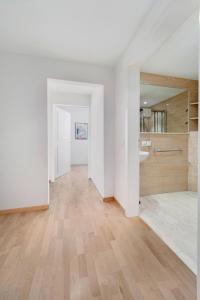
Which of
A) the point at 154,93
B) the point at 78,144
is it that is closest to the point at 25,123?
the point at 154,93

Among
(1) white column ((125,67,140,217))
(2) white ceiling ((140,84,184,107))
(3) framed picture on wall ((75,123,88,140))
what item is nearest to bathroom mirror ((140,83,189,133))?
(2) white ceiling ((140,84,184,107))

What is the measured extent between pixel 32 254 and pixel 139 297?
1059 mm

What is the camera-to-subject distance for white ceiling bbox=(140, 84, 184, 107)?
112 inches

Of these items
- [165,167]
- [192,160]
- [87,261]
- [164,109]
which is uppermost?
[164,109]

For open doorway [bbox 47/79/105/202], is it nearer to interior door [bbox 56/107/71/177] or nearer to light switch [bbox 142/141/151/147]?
interior door [bbox 56/107/71/177]

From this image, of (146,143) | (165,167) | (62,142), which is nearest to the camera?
(146,143)

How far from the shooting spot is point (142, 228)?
1.88 metres

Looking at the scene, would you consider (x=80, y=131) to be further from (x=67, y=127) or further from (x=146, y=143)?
(x=146, y=143)

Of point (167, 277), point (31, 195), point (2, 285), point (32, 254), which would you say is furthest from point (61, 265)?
point (31, 195)

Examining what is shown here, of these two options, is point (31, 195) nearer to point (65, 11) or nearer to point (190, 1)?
point (65, 11)

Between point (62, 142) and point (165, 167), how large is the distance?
3.17m

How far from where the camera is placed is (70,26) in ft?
5.43

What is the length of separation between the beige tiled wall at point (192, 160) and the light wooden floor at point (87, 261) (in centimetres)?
182

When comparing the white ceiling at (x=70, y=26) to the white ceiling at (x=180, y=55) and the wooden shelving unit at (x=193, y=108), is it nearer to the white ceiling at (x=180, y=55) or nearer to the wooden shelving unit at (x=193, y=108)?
the white ceiling at (x=180, y=55)
